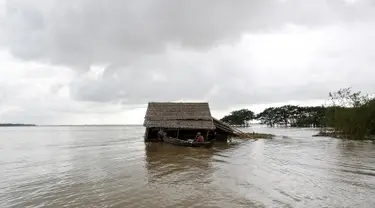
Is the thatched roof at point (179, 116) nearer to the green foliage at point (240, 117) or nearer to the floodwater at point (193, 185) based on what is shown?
the floodwater at point (193, 185)

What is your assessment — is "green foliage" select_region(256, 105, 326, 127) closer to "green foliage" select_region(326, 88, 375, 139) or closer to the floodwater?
"green foliage" select_region(326, 88, 375, 139)

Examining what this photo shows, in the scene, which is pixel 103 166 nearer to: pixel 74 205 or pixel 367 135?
pixel 74 205

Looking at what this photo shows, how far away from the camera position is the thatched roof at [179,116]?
1253 inches

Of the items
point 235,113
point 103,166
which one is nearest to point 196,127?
point 103,166

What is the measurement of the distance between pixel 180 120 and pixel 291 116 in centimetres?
8919

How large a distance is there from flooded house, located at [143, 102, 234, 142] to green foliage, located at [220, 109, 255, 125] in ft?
276

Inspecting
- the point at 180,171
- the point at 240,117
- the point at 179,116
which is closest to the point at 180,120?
the point at 179,116

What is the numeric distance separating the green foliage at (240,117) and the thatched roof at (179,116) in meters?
86.1

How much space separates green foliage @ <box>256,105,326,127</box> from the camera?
10143cm

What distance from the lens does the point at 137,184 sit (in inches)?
487

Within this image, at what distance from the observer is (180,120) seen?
32594 millimetres

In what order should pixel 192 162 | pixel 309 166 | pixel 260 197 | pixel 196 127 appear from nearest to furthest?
pixel 260 197 < pixel 309 166 < pixel 192 162 < pixel 196 127

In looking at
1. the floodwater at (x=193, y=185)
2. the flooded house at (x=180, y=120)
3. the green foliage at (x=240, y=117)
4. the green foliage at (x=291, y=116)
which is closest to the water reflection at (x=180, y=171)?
the floodwater at (x=193, y=185)

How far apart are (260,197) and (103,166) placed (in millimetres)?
9710
